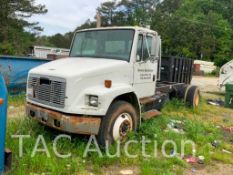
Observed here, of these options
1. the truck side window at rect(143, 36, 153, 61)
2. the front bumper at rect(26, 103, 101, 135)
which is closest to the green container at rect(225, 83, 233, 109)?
the truck side window at rect(143, 36, 153, 61)

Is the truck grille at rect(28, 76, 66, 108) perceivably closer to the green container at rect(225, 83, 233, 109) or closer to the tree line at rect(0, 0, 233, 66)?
the green container at rect(225, 83, 233, 109)

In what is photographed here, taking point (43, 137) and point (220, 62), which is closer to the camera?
point (43, 137)

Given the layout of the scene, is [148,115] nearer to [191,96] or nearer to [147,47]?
[147,47]

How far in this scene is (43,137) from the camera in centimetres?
573

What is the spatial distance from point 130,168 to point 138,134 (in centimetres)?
139

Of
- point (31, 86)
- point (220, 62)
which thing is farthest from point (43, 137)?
point (220, 62)

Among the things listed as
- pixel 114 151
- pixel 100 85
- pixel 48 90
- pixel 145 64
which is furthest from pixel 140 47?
pixel 114 151

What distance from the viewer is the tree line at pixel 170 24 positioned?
118 feet

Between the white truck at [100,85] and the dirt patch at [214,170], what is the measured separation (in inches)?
56.3

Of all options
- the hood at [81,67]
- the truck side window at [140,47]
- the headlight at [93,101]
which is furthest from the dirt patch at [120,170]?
the truck side window at [140,47]

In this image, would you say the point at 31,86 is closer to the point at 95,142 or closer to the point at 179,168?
the point at 95,142

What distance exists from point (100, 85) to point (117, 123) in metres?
0.78

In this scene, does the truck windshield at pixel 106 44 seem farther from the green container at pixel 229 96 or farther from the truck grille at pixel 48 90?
→ the green container at pixel 229 96

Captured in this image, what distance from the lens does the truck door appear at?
20.9 ft
